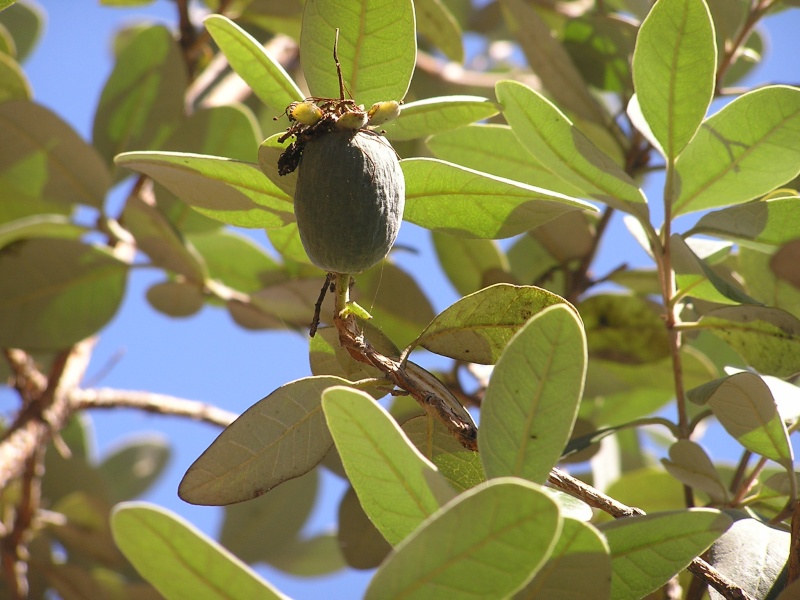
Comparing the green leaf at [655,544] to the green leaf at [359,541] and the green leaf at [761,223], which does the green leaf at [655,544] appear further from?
the green leaf at [359,541]

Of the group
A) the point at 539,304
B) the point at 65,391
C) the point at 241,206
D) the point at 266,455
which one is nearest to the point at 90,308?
the point at 65,391

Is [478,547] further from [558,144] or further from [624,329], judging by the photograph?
[624,329]

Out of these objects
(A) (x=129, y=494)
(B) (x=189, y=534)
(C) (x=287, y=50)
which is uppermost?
(C) (x=287, y=50)

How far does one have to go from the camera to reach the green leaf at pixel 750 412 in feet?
2.65

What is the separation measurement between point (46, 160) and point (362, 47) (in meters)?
0.72

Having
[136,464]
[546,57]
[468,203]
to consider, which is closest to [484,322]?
[468,203]

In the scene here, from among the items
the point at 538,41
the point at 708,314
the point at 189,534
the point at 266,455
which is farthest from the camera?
the point at 538,41

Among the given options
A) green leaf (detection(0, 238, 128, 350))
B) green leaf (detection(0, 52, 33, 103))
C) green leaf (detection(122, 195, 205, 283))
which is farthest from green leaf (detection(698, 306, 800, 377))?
green leaf (detection(0, 52, 33, 103))

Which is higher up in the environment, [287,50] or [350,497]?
[287,50]

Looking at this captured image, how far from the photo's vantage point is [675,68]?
85 centimetres

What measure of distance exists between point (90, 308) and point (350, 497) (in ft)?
1.76

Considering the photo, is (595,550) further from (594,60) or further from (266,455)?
(594,60)

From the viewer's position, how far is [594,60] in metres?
1.51

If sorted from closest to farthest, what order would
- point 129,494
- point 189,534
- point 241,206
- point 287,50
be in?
1. point 189,534
2. point 241,206
3. point 287,50
4. point 129,494
